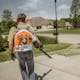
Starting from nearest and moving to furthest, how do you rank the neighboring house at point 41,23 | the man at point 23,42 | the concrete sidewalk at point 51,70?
the man at point 23,42
the concrete sidewalk at point 51,70
the neighboring house at point 41,23

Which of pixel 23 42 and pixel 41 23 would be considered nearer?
pixel 23 42

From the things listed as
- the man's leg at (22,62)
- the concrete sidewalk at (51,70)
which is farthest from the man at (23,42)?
the concrete sidewalk at (51,70)

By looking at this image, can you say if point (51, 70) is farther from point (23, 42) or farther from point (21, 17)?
point (21, 17)

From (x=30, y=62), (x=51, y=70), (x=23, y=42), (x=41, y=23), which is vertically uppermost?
(x=23, y=42)

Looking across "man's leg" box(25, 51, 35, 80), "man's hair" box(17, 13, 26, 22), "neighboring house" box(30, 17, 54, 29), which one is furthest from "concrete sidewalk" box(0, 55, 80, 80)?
"neighboring house" box(30, 17, 54, 29)

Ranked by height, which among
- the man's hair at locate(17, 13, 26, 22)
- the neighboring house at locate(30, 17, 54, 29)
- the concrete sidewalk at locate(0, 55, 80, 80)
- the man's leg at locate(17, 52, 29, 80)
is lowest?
the neighboring house at locate(30, 17, 54, 29)

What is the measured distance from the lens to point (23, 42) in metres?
4.84

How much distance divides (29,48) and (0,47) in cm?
768

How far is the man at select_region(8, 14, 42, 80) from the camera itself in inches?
191

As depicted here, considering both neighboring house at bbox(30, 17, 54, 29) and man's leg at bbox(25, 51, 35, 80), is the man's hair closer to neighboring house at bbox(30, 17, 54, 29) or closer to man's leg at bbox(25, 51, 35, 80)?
man's leg at bbox(25, 51, 35, 80)

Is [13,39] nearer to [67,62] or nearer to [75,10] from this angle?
[67,62]

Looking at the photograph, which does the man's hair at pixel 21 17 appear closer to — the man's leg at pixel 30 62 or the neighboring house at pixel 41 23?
the man's leg at pixel 30 62

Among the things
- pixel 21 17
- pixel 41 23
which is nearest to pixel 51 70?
pixel 21 17

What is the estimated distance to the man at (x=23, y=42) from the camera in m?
4.84
